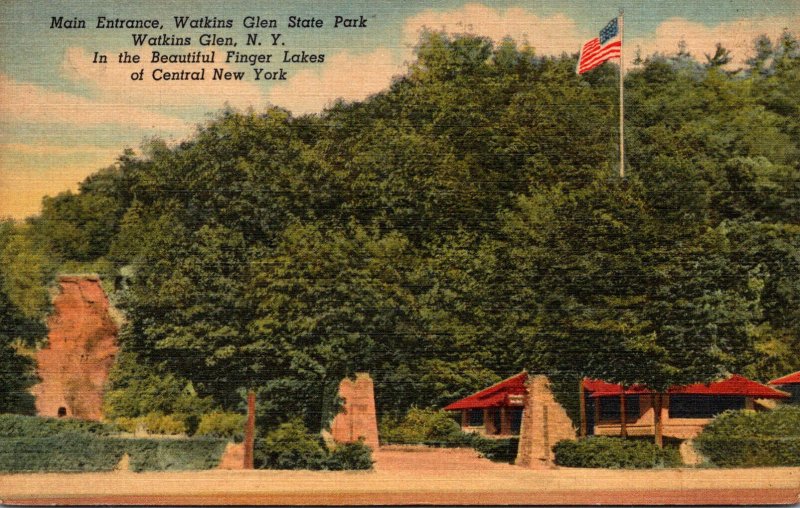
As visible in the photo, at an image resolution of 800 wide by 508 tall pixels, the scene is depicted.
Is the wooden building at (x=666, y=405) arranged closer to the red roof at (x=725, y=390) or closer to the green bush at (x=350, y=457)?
the red roof at (x=725, y=390)

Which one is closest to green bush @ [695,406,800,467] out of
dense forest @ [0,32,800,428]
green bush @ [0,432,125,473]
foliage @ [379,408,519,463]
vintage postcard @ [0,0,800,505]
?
vintage postcard @ [0,0,800,505]

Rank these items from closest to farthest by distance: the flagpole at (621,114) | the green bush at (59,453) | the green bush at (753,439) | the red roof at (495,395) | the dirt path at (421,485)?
the dirt path at (421,485) → the green bush at (59,453) → the green bush at (753,439) → the red roof at (495,395) → the flagpole at (621,114)

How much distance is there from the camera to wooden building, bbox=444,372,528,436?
25.6 meters

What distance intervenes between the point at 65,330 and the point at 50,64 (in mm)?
5657

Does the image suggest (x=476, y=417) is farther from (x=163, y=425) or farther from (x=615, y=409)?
(x=163, y=425)

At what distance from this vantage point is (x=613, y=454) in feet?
83.6

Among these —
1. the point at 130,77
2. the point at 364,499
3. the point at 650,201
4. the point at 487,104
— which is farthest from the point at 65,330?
the point at 650,201

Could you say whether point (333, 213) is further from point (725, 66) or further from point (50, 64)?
point (725, 66)

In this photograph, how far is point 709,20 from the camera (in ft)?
84.5

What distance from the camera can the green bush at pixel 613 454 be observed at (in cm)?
2545

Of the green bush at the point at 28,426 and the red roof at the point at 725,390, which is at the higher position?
the red roof at the point at 725,390

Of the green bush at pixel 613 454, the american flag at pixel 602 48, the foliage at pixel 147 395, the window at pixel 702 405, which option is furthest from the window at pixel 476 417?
the american flag at pixel 602 48

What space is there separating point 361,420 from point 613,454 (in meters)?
5.36

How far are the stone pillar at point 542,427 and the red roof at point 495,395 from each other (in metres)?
0.29
